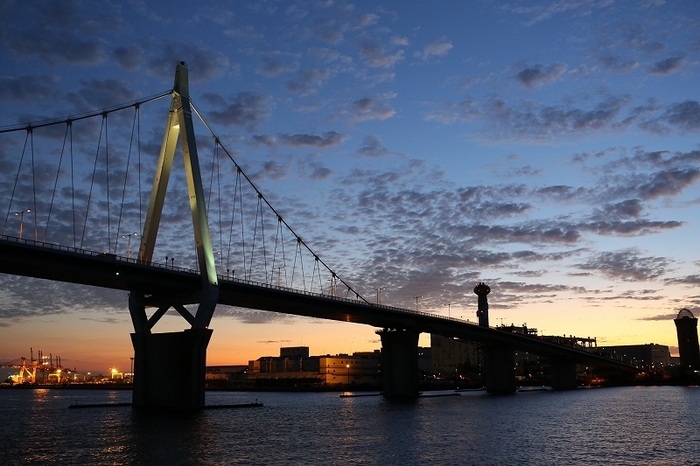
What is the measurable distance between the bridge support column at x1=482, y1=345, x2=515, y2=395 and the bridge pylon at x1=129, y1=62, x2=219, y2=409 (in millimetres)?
87395

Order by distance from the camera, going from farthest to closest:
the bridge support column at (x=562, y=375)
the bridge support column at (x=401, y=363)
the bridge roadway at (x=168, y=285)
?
1. the bridge support column at (x=562, y=375)
2. the bridge support column at (x=401, y=363)
3. the bridge roadway at (x=168, y=285)

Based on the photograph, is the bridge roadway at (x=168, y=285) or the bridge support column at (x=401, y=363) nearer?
the bridge roadway at (x=168, y=285)

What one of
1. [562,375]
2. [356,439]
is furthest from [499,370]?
[356,439]

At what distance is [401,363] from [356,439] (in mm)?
67031

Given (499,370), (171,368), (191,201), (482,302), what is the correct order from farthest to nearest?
(482,302)
(499,370)
(171,368)
(191,201)

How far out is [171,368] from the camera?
7238 centimetres

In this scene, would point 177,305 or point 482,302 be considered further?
point 482,302

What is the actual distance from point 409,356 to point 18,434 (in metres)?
70.7

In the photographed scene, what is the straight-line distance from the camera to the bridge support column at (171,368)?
69.9 m

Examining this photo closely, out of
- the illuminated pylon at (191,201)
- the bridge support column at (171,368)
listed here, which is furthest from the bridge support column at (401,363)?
the illuminated pylon at (191,201)

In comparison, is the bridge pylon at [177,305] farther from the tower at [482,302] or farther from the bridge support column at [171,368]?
the tower at [482,302]

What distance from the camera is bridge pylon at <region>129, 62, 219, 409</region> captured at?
69.4 meters

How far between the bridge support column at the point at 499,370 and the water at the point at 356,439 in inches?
2626

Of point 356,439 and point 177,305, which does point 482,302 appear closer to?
point 177,305
